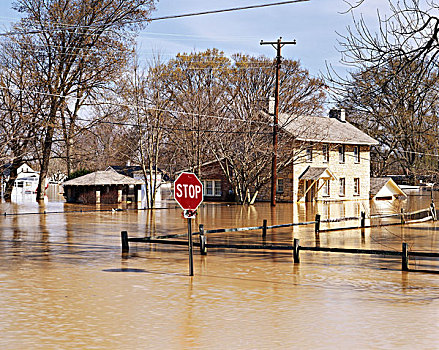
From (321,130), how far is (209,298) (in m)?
42.0

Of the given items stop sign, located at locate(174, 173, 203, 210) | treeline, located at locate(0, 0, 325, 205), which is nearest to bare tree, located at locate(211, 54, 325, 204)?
treeline, located at locate(0, 0, 325, 205)

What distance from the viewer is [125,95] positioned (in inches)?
1747

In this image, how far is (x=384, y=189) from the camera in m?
59.0

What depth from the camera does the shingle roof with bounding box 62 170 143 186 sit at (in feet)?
152

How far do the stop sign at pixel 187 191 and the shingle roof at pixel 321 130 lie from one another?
112ft

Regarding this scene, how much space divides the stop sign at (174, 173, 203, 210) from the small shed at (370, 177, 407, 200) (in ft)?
152

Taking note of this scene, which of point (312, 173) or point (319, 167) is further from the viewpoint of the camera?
point (319, 167)

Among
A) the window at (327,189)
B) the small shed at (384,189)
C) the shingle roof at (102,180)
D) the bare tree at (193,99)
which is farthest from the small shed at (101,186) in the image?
the small shed at (384,189)

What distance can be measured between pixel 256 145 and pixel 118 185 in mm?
11352

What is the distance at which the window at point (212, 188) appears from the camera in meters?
54.2

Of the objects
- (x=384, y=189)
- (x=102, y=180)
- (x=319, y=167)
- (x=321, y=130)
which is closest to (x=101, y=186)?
(x=102, y=180)

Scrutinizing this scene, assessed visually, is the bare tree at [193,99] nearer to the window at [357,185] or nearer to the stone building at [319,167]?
the stone building at [319,167]

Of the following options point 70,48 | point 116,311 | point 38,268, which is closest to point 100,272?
point 38,268

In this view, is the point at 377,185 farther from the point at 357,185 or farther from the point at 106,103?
the point at 106,103
